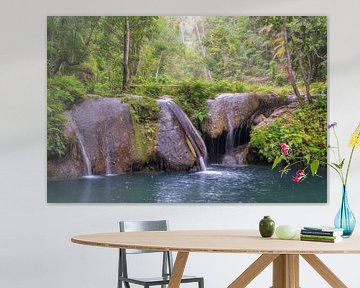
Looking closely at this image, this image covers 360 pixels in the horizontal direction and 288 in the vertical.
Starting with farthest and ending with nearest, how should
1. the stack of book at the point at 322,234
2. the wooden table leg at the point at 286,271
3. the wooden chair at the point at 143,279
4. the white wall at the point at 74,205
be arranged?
the white wall at the point at 74,205
the wooden chair at the point at 143,279
the wooden table leg at the point at 286,271
the stack of book at the point at 322,234

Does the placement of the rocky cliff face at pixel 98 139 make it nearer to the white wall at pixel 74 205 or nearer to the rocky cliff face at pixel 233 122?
the white wall at pixel 74 205

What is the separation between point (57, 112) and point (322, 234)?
9.64 ft

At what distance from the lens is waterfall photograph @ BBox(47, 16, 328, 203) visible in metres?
6.79

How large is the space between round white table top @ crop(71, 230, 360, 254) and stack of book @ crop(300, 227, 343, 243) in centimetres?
4

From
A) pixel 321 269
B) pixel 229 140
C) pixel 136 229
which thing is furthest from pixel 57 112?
pixel 321 269

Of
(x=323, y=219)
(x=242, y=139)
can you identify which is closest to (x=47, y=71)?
(x=242, y=139)

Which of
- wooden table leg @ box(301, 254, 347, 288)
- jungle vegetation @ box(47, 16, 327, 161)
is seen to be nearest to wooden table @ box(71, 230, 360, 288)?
wooden table leg @ box(301, 254, 347, 288)

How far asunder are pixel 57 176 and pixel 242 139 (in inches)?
59.4

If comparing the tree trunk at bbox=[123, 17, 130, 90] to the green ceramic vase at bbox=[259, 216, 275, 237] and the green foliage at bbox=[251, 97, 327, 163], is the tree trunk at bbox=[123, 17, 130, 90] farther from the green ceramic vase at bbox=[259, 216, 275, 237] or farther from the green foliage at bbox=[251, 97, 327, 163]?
the green ceramic vase at bbox=[259, 216, 275, 237]

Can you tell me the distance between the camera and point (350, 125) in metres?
6.82

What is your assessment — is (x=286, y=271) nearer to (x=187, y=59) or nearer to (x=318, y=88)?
(x=318, y=88)

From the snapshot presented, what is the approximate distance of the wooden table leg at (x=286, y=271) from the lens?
4.68m

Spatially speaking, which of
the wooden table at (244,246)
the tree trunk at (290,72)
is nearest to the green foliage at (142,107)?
the tree trunk at (290,72)

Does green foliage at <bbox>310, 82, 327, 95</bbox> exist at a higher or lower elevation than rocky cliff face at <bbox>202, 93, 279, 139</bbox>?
higher
